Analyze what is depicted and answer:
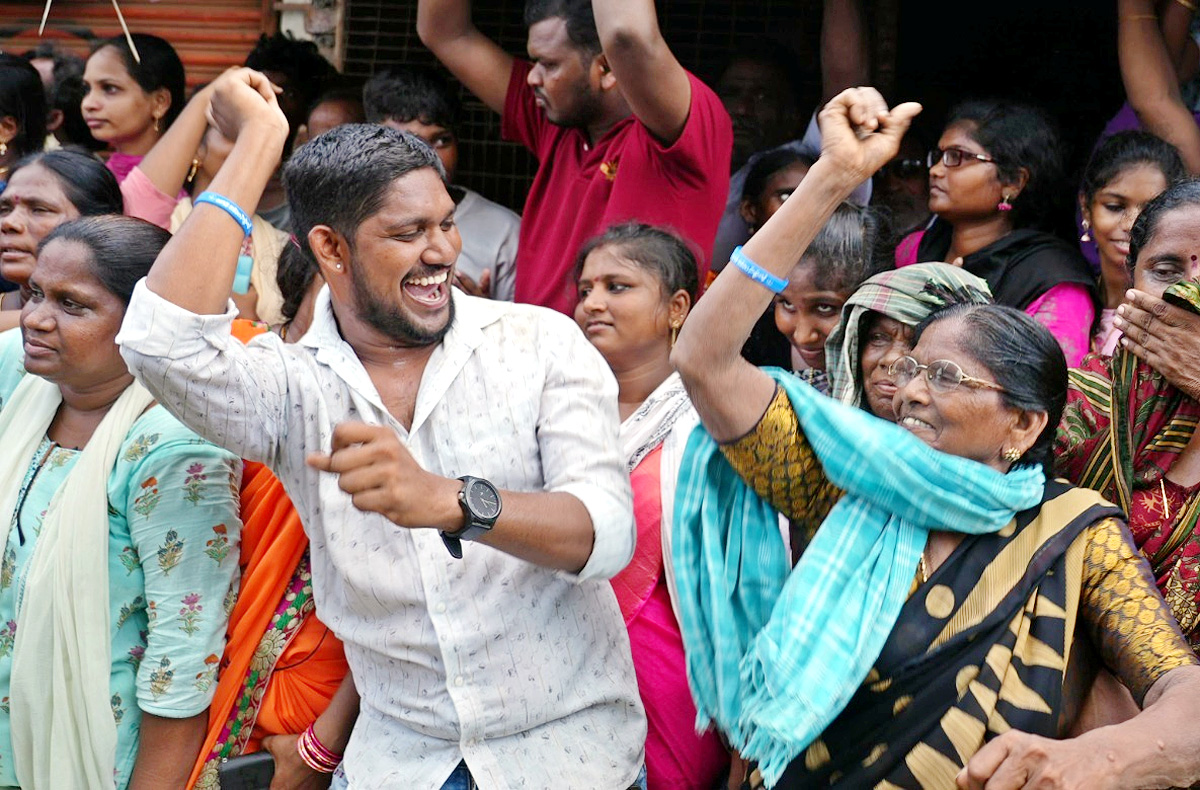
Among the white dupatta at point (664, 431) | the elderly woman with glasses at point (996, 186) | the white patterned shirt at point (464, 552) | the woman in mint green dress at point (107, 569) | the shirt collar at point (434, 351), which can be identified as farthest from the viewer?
the elderly woman with glasses at point (996, 186)

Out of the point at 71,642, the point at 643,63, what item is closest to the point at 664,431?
the point at 643,63

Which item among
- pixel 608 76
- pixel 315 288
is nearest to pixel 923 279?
pixel 608 76

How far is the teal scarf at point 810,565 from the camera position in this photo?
2.32 m

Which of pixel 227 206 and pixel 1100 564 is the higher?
pixel 227 206

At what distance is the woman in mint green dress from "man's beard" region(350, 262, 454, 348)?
22.9 inches

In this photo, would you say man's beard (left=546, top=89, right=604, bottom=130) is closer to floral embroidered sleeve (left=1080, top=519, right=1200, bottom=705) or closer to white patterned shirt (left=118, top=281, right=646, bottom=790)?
white patterned shirt (left=118, top=281, right=646, bottom=790)

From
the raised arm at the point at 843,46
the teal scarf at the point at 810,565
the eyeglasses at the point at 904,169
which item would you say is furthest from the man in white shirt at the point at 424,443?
the eyeglasses at the point at 904,169

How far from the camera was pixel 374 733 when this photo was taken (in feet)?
8.41

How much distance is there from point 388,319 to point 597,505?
576 mm

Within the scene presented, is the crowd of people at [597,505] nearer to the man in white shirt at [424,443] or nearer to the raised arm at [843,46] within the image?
the man in white shirt at [424,443]

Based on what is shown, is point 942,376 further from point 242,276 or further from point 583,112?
point 242,276

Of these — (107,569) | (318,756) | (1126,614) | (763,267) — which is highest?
(763,267)

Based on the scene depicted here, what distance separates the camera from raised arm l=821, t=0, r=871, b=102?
4.62 m

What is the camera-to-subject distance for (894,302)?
288 cm
